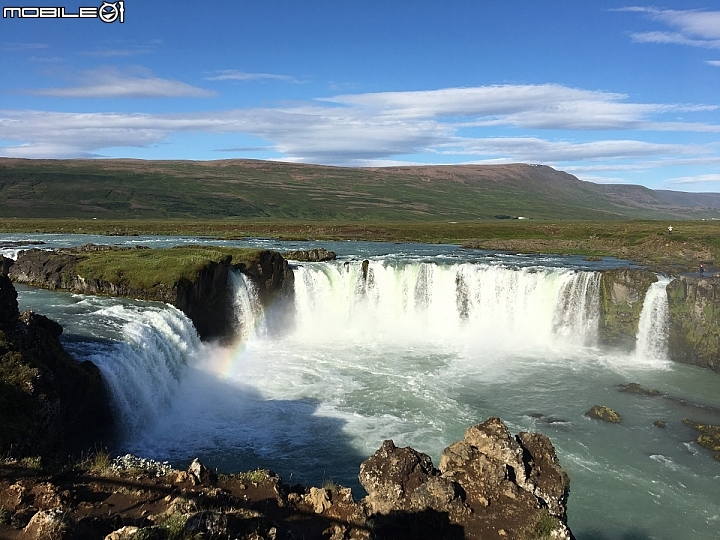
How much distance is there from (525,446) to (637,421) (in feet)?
48.2

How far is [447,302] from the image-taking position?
41.4m

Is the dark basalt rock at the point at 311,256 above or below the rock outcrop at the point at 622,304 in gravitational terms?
above

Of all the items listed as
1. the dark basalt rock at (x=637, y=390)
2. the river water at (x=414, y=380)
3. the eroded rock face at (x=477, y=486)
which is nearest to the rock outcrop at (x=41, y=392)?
the river water at (x=414, y=380)

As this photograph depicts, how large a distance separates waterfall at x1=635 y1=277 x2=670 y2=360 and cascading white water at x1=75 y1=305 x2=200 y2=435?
28.7m

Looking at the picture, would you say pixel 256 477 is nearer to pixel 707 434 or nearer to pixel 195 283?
pixel 707 434

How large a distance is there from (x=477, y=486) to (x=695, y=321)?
2931 centimetres

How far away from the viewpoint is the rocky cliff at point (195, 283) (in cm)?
3228

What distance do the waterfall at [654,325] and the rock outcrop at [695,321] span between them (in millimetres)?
374

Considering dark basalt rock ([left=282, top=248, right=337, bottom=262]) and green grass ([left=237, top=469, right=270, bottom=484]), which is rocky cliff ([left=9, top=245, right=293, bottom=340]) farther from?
green grass ([left=237, top=469, right=270, bottom=484])

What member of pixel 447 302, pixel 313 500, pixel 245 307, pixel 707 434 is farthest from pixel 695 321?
pixel 313 500

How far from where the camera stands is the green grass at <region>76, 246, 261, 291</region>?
32469 mm

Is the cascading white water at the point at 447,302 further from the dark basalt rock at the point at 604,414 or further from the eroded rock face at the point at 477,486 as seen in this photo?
the eroded rock face at the point at 477,486

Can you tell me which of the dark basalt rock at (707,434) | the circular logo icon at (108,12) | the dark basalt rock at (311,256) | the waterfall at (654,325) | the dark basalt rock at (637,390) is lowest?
the dark basalt rock at (707,434)

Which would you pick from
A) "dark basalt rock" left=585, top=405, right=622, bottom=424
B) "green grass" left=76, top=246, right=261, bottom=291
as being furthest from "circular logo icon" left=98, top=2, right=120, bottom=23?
"dark basalt rock" left=585, top=405, right=622, bottom=424
